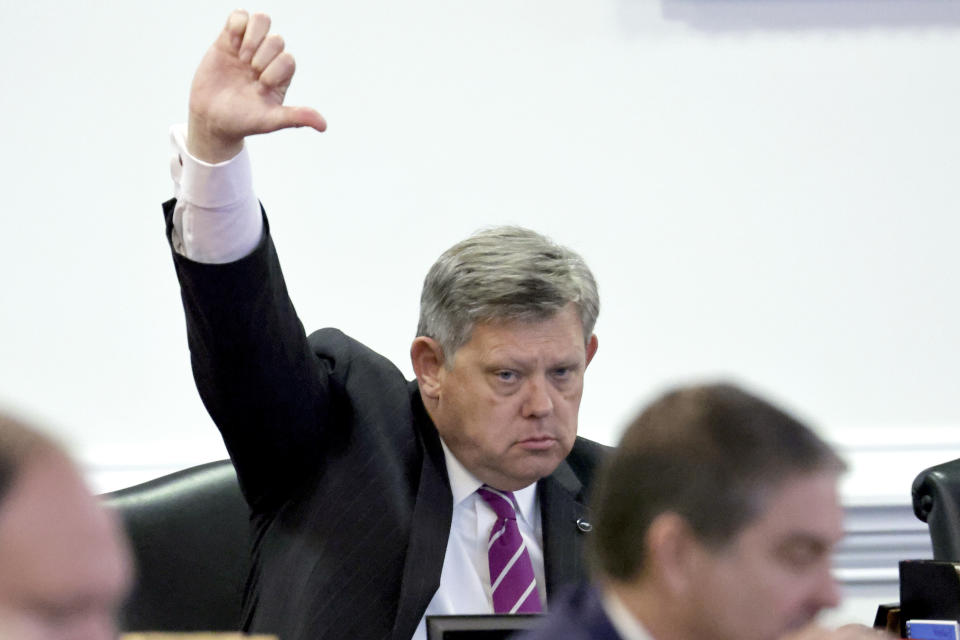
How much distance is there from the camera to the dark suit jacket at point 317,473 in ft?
6.50

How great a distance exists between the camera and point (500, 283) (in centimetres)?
216

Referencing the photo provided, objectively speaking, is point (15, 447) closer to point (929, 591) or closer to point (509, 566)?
point (929, 591)

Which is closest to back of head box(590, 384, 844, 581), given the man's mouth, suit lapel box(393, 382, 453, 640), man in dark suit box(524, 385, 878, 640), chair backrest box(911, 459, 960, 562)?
man in dark suit box(524, 385, 878, 640)

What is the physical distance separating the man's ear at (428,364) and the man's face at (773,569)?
109cm

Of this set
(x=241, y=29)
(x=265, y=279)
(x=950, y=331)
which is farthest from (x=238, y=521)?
(x=950, y=331)

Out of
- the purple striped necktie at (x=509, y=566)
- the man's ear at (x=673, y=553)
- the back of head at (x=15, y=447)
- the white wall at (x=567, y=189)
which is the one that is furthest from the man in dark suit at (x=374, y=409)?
the back of head at (x=15, y=447)

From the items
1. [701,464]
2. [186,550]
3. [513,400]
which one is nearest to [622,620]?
[701,464]

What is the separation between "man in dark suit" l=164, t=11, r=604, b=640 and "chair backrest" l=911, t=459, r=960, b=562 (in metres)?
0.54

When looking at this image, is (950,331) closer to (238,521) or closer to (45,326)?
(238,521)

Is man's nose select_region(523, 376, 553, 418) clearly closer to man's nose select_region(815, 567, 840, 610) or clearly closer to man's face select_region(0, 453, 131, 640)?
man's nose select_region(815, 567, 840, 610)

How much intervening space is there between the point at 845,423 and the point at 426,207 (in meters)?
0.97

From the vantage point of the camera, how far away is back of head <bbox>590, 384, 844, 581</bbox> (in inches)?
46.0

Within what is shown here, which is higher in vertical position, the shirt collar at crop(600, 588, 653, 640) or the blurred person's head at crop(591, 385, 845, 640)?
the blurred person's head at crop(591, 385, 845, 640)

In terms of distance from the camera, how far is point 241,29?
6.46 ft
